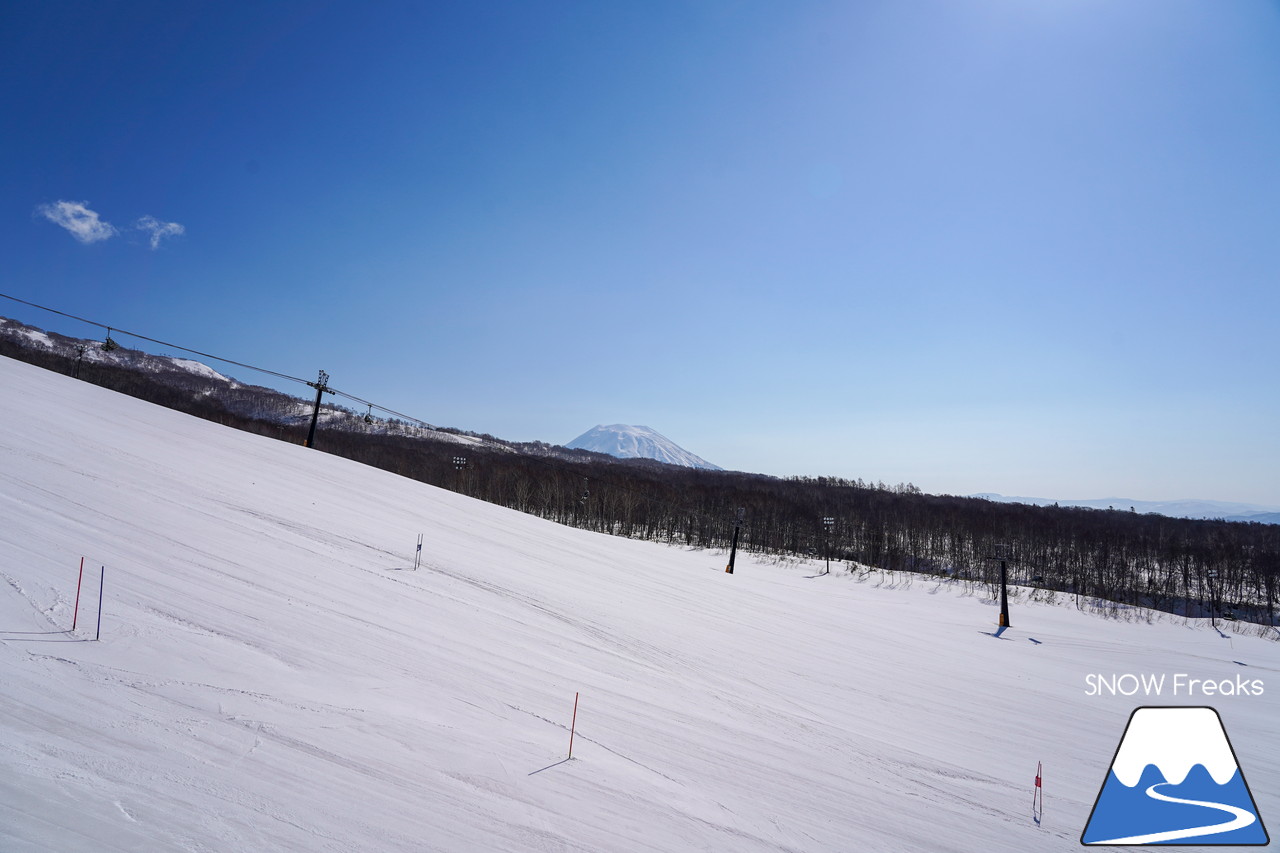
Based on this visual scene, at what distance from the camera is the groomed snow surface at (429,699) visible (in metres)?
4.34

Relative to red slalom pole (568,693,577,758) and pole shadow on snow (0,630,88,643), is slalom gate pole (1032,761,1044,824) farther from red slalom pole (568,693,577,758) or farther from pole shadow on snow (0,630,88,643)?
pole shadow on snow (0,630,88,643)

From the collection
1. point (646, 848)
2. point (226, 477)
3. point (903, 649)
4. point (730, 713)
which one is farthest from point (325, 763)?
point (903, 649)

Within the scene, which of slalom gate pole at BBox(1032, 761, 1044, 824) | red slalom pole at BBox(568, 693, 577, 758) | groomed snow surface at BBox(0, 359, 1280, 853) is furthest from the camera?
slalom gate pole at BBox(1032, 761, 1044, 824)

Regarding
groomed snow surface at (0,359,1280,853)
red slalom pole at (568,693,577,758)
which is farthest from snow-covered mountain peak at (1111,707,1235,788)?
red slalom pole at (568,693,577,758)

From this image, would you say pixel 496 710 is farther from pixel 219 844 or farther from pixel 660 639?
pixel 660 639

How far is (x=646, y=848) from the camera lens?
4844mm

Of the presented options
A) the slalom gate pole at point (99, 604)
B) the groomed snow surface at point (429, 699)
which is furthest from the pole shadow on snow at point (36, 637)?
→ the slalom gate pole at point (99, 604)

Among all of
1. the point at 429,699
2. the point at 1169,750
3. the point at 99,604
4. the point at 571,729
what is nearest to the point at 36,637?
the point at 99,604

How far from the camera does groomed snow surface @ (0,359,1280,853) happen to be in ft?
14.2

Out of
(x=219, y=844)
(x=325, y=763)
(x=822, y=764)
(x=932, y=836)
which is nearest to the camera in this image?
(x=219, y=844)

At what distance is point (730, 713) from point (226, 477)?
43.9 feet

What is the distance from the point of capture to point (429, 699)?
640 cm

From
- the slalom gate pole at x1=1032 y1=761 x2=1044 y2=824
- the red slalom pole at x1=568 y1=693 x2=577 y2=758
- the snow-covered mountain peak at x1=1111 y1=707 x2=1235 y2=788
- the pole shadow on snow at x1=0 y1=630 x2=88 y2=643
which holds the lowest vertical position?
the slalom gate pole at x1=1032 y1=761 x2=1044 y2=824

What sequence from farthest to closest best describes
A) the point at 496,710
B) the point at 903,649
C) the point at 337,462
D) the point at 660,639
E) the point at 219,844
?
the point at 337,462, the point at 903,649, the point at 660,639, the point at 496,710, the point at 219,844
